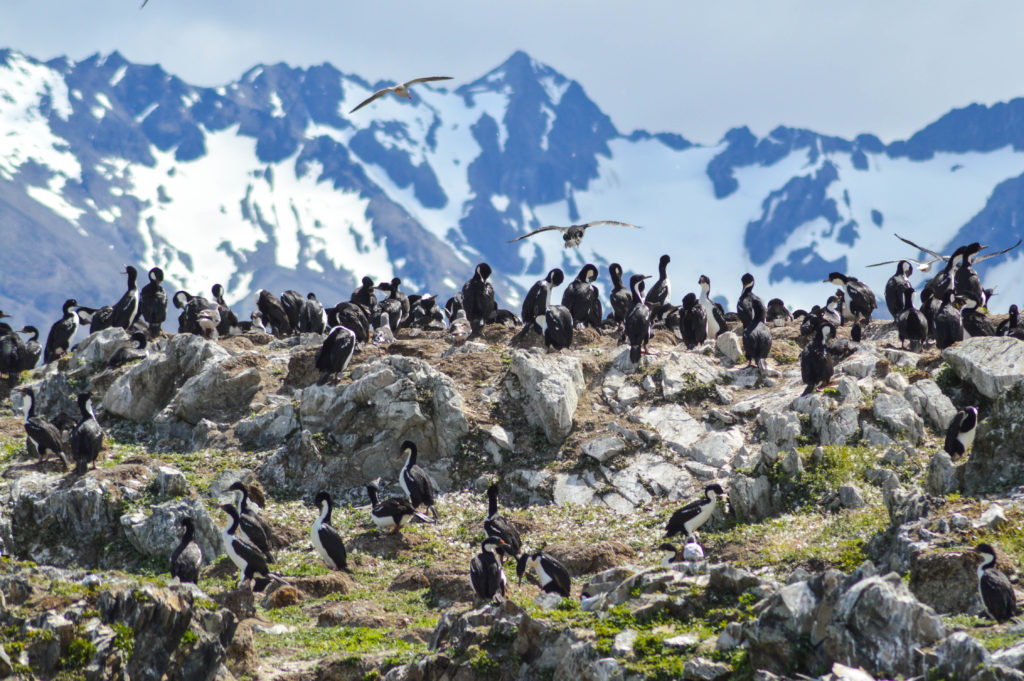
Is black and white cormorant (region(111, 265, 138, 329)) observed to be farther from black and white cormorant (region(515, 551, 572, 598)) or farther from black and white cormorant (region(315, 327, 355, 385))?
black and white cormorant (region(515, 551, 572, 598))

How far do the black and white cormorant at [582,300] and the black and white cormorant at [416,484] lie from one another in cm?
1020

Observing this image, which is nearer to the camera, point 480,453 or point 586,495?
point 586,495

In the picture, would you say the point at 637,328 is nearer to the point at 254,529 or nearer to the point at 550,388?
the point at 550,388

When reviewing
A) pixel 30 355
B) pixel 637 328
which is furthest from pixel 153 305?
pixel 637 328

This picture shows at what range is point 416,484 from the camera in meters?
21.0

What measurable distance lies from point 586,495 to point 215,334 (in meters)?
16.3

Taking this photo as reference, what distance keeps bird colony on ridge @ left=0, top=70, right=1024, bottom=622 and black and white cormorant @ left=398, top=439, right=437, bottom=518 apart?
3 cm

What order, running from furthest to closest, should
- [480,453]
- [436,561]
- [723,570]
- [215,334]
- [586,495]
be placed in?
[215,334] < [480,453] < [586,495] < [436,561] < [723,570]

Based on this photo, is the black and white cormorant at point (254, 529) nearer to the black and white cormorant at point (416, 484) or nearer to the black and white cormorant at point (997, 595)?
the black and white cormorant at point (416, 484)

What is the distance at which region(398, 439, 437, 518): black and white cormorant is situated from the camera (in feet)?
68.8

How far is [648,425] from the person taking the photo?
23.3 metres

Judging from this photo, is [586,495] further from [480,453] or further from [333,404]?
[333,404]

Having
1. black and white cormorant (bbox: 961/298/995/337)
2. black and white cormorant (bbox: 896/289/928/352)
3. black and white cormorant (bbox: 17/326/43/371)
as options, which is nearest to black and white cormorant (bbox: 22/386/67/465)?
black and white cormorant (bbox: 17/326/43/371)

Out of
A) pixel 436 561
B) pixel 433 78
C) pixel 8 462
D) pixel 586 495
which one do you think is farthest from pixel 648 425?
pixel 8 462
